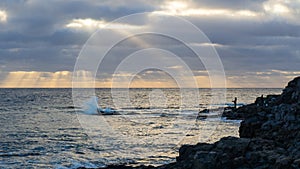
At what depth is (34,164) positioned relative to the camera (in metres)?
29.6

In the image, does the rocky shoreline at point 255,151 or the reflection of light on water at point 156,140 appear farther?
the reflection of light on water at point 156,140

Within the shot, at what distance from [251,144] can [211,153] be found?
2.01 metres

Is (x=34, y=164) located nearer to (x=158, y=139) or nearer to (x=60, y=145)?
(x=60, y=145)

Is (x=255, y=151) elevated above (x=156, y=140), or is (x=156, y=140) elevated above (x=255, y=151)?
(x=255, y=151)

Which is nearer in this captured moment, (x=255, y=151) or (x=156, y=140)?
(x=255, y=151)

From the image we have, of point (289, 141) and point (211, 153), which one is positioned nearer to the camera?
point (211, 153)

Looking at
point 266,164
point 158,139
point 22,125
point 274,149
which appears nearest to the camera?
point 266,164

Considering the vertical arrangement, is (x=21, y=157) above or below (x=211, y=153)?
below

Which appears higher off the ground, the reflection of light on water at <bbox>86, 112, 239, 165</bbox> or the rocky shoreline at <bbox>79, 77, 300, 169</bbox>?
the rocky shoreline at <bbox>79, 77, 300, 169</bbox>

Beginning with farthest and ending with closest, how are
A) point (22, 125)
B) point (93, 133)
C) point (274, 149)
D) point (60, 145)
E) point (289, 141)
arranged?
point (22, 125) → point (93, 133) → point (60, 145) → point (289, 141) → point (274, 149)

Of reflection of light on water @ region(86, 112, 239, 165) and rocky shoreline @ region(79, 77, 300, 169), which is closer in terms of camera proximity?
rocky shoreline @ region(79, 77, 300, 169)

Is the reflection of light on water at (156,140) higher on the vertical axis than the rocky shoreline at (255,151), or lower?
lower

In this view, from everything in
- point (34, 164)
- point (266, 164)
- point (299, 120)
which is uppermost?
point (299, 120)

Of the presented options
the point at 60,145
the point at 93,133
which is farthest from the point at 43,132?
the point at 60,145
